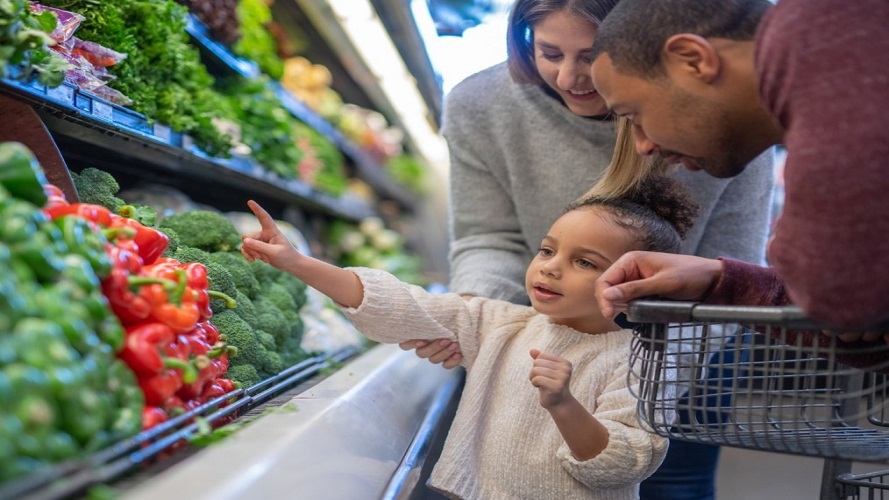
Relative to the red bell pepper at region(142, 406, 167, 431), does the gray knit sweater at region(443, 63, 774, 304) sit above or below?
above

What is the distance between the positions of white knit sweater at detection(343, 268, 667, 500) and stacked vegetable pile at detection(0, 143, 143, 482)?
0.83m

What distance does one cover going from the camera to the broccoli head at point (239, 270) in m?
2.19

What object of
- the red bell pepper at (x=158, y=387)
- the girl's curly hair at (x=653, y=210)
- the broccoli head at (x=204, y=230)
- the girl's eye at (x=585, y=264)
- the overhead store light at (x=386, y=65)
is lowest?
the red bell pepper at (x=158, y=387)

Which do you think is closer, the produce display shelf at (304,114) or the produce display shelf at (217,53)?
the produce display shelf at (217,53)

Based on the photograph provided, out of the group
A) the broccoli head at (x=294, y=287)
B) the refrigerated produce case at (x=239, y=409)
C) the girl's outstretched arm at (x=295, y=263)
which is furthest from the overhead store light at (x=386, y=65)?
the girl's outstretched arm at (x=295, y=263)

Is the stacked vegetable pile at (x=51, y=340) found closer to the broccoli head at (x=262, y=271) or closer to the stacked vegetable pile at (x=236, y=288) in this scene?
the stacked vegetable pile at (x=236, y=288)

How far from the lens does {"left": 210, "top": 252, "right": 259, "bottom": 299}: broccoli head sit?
2190 mm

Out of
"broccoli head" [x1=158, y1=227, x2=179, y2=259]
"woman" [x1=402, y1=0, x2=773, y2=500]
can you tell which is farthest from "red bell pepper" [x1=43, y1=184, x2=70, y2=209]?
"woman" [x1=402, y1=0, x2=773, y2=500]

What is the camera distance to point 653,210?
2020 mm

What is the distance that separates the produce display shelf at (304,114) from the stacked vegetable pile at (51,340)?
5.49 ft

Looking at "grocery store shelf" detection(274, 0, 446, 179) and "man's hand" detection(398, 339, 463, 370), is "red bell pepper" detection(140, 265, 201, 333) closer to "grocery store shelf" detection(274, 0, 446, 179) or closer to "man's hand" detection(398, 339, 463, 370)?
"man's hand" detection(398, 339, 463, 370)

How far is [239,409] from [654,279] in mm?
896

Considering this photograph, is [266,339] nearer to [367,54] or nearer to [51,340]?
[51,340]

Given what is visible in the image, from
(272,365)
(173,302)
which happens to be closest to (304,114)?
(272,365)
